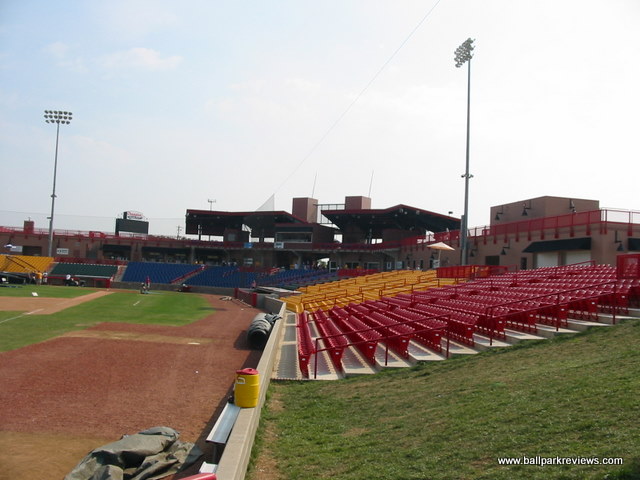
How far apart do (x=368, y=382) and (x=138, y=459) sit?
5.28 m

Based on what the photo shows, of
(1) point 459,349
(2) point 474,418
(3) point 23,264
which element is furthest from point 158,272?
(2) point 474,418

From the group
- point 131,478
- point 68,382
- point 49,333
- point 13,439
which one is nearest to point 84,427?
point 13,439

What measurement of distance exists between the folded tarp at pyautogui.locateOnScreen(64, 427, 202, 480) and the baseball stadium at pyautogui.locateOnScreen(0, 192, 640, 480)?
32 mm

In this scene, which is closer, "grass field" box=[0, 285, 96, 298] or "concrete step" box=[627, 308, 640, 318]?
"concrete step" box=[627, 308, 640, 318]

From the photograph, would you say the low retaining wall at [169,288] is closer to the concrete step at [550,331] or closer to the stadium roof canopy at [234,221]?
the stadium roof canopy at [234,221]

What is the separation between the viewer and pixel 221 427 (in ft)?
24.7

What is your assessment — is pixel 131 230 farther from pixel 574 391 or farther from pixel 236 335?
pixel 574 391

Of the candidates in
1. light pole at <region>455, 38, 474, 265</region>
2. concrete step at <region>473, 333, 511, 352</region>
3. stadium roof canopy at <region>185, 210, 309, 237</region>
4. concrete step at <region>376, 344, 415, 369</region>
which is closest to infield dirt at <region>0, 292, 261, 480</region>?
concrete step at <region>376, 344, 415, 369</region>

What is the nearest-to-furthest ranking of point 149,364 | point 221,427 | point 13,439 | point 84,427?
point 221,427 < point 13,439 < point 84,427 < point 149,364

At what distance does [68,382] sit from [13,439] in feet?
13.8

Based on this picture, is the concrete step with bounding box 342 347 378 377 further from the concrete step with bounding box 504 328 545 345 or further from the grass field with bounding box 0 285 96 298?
the grass field with bounding box 0 285 96 298

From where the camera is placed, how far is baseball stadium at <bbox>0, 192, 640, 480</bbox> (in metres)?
5.77

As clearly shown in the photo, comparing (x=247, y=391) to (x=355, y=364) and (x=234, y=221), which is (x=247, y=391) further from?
(x=234, y=221)

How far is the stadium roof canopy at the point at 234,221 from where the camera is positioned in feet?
217
